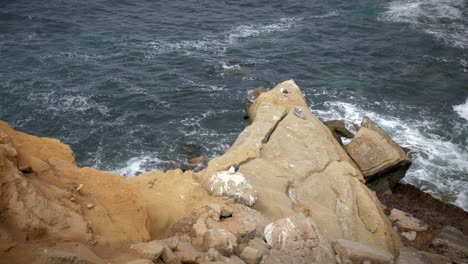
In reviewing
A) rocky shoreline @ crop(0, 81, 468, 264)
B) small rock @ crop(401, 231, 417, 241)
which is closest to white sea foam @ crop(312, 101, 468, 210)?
rocky shoreline @ crop(0, 81, 468, 264)

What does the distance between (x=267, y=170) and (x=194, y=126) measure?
12.0 meters

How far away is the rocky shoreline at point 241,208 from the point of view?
10008 mm

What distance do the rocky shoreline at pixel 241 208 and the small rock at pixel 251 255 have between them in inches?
1.1

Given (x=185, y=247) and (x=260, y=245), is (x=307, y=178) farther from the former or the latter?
(x=185, y=247)

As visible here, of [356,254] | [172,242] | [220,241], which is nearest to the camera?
[172,242]

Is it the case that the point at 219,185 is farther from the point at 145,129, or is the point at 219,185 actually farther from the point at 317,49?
the point at 317,49

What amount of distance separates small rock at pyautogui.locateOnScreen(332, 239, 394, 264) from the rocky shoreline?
4 cm

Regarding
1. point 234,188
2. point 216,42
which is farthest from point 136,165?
point 216,42

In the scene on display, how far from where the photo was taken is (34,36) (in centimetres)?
4000

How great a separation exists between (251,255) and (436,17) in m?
44.4

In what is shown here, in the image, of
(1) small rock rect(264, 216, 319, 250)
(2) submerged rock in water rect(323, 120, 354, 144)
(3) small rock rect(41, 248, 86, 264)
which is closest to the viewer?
(3) small rock rect(41, 248, 86, 264)

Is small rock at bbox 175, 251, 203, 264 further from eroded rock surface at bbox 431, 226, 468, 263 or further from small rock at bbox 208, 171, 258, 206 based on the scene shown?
eroded rock surface at bbox 431, 226, 468, 263

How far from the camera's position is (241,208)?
1473cm

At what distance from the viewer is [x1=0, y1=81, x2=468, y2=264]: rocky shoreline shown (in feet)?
32.8
